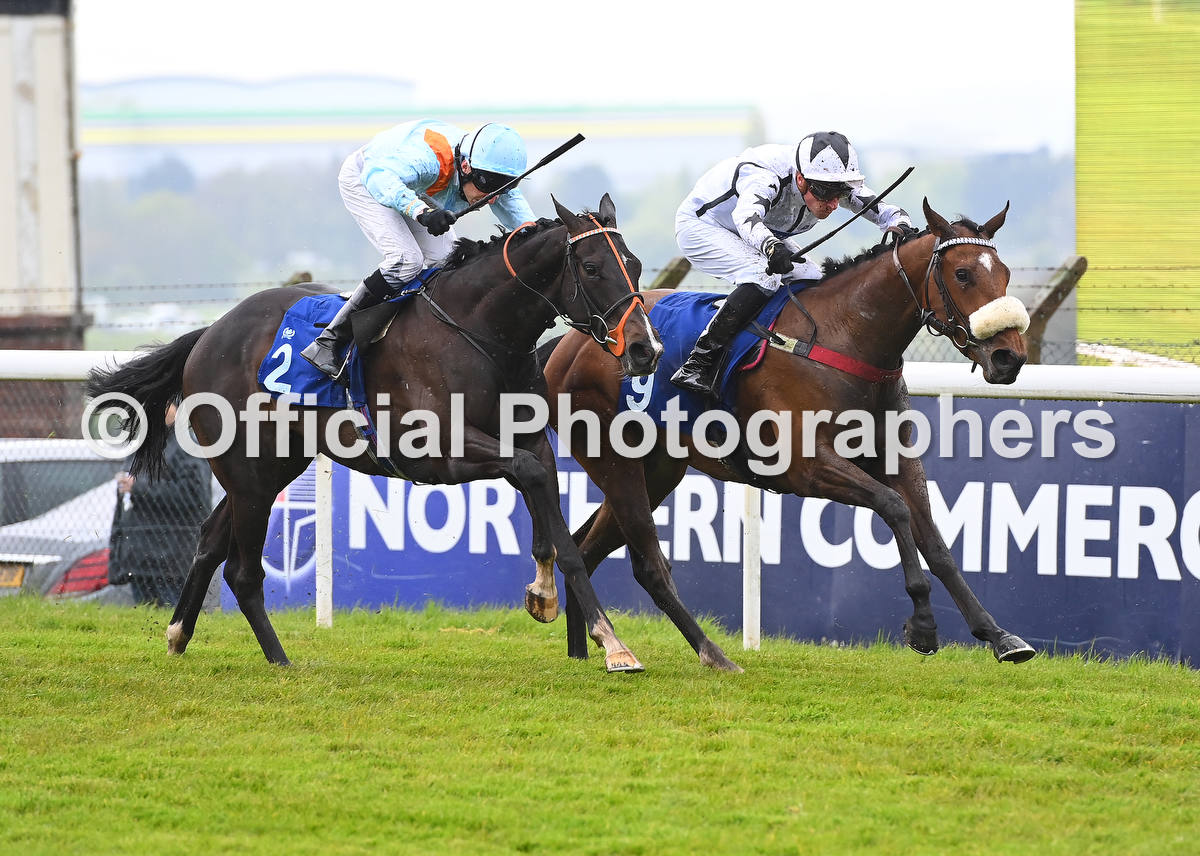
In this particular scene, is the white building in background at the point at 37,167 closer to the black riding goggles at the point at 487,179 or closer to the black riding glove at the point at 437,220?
the black riding goggles at the point at 487,179

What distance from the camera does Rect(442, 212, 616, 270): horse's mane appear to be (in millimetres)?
5625

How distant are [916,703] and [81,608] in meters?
4.86

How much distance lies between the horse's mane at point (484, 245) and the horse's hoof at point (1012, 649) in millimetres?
2216

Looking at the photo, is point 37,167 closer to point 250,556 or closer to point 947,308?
point 250,556

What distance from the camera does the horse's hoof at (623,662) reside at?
17.4 feet

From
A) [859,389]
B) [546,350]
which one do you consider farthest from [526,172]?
[859,389]

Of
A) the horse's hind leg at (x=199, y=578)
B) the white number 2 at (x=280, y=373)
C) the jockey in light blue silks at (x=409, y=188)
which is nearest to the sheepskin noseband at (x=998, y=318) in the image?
the jockey in light blue silks at (x=409, y=188)

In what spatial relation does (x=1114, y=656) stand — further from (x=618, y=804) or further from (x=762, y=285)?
(x=618, y=804)

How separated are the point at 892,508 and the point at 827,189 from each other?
1.40m

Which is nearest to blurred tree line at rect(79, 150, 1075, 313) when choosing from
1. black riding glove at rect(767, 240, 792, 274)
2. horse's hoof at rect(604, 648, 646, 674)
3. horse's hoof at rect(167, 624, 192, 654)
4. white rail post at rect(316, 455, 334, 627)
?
white rail post at rect(316, 455, 334, 627)

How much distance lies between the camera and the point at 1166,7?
976 cm

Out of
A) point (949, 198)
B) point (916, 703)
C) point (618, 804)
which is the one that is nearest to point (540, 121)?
point (949, 198)

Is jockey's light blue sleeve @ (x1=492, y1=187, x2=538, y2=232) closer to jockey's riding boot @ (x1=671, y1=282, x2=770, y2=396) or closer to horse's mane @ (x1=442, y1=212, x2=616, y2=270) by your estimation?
horse's mane @ (x1=442, y1=212, x2=616, y2=270)

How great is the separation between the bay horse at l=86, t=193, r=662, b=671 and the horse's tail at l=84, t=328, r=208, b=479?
108 millimetres
